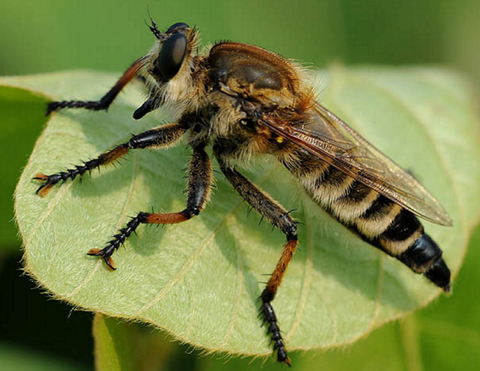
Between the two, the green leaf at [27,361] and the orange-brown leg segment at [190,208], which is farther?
the green leaf at [27,361]

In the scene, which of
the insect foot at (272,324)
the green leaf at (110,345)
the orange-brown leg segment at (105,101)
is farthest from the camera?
the orange-brown leg segment at (105,101)

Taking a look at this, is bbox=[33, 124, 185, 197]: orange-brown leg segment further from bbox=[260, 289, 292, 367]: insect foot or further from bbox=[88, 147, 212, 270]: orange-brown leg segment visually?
bbox=[260, 289, 292, 367]: insect foot

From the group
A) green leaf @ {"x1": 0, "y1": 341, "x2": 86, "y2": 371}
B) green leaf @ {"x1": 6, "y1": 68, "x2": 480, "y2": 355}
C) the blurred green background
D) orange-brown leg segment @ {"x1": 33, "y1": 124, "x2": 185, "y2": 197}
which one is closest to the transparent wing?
green leaf @ {"x1": 6, "y1": 68, "x2": 480, "y2": 355}

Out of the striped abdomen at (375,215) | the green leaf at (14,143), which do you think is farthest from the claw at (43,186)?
the striped abdomen at (375,215)

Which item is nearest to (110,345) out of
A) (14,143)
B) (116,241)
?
(116,241)

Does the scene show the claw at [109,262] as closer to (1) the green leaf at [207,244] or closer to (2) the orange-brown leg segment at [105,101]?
(1) the green leaf at [207,244]

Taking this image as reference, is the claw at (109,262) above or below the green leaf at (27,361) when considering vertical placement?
above

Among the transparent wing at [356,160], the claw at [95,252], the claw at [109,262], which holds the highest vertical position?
the transparent wing at [356,160]
